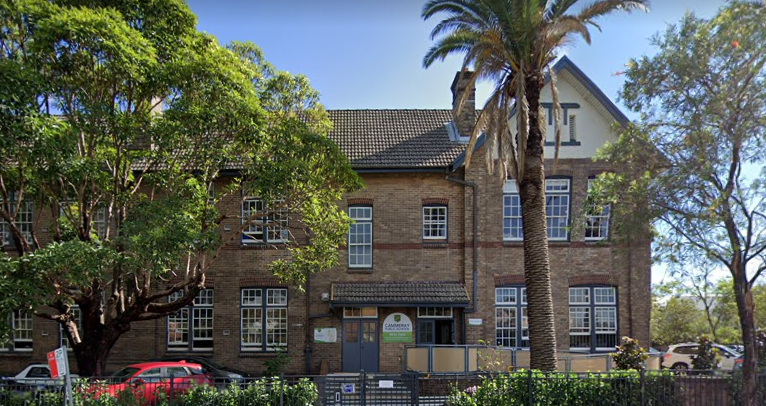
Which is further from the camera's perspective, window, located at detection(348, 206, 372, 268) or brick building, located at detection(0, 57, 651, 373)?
window, located at detection(348, 206, 372, 268)

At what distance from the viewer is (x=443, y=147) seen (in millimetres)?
24438

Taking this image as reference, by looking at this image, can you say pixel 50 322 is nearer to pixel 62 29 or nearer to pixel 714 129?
pixel 62 29

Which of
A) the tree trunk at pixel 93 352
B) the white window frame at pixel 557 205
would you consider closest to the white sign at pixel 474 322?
the white window frame at pixel 557 205

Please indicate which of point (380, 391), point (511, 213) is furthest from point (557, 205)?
point (380, 391)

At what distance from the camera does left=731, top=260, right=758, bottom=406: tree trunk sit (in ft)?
39.6

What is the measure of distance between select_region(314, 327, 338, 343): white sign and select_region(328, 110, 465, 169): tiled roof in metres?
5.88

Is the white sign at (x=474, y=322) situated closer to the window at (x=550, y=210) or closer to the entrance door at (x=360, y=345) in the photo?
the window at (x=550, y=210)

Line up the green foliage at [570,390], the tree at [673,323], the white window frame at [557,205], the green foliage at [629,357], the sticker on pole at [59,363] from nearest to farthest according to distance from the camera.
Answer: the sticker on pole at [59,363] → the green foliage at [570,390] → the green foliage at [629,357] → the white window frame at [557,205] → the tree at [673,323]

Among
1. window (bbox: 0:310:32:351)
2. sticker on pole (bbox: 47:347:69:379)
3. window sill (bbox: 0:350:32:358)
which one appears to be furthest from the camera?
window (bbox: 0:310:32:351)

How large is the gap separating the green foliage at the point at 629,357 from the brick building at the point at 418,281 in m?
3.68

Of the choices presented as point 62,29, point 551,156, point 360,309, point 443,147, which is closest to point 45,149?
point 62,29

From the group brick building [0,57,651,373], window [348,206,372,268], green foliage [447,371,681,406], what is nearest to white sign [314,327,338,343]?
brick building [0,57,651,373]

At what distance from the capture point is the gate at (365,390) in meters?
14.1

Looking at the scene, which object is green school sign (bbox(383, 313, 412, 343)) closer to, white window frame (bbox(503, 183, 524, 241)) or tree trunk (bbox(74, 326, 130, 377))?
white window frame (bbox(503, 183, 524, 241))
